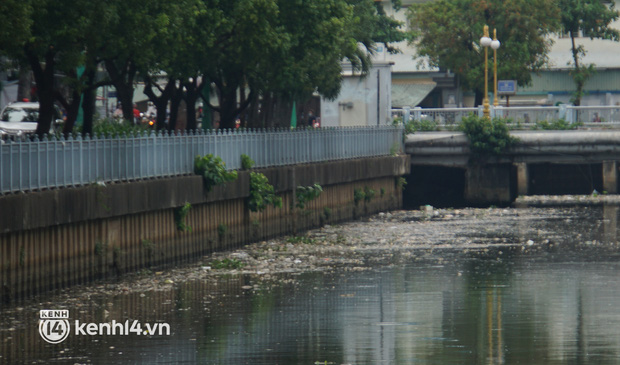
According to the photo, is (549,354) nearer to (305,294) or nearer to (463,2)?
(305,294)

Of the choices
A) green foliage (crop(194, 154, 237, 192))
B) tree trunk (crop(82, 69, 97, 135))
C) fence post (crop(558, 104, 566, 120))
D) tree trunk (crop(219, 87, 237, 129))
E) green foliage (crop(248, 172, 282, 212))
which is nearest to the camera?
tree trunk (crop(82, 69, 97, 135))

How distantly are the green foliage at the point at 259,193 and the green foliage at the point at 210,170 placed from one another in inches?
93.7

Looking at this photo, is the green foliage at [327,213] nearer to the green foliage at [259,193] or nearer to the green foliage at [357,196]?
the green foliage at [357,196]

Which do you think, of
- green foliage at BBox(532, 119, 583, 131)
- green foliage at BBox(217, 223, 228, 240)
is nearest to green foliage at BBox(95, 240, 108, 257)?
green foliage at BBox(217, 223, 228, 240)

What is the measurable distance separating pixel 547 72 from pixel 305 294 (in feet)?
201

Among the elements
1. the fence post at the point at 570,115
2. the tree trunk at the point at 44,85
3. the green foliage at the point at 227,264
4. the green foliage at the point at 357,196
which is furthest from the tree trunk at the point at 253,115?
the tree trunk at the point at 44,85

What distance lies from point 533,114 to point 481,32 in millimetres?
18844

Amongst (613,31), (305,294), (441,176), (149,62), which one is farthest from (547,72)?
(305,294)

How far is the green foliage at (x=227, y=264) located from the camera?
2834 cm

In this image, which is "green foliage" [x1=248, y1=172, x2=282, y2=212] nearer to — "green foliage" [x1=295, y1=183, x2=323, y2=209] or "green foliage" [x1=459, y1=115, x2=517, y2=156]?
"green foliage" [x1=295, y1=183, x2=323, y2=209]

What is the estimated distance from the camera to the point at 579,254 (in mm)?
31375

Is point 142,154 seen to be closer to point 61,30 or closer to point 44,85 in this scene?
point 44,85

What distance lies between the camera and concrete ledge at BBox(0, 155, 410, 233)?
22.1 meters

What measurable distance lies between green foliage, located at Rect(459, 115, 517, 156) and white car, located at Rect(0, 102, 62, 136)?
17577mm
